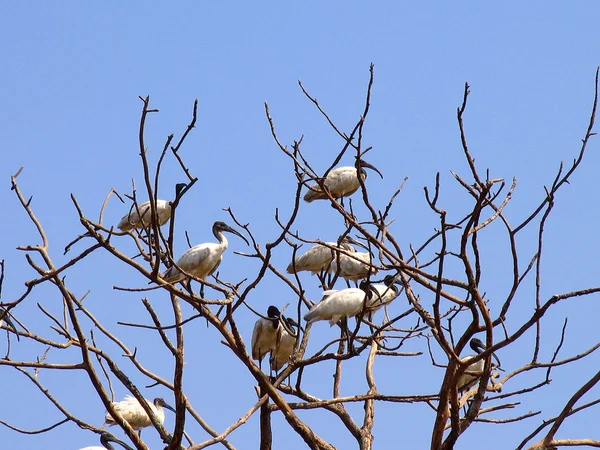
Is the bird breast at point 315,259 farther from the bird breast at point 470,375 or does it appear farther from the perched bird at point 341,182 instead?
the bird breast at point 470,375

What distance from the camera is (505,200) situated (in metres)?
6.49

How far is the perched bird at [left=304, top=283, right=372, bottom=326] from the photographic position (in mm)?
9859

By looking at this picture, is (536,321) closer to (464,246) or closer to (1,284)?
(464,246)

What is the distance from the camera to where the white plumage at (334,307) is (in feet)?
32.3

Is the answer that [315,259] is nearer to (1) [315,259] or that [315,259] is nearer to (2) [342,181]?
(1) [315,259]

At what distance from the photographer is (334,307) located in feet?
32.4

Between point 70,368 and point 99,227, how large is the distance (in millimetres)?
1590

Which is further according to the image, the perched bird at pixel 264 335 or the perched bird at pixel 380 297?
the perched bird at pixel 264 335

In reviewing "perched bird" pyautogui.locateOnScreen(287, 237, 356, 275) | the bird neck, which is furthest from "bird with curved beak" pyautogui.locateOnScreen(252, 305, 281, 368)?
"perched bird" pyautogui.locateOnScreen(287, 237, 356, 275)

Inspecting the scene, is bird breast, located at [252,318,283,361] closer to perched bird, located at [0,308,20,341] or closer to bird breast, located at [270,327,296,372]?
bird breast, located at [270,327,296,372]

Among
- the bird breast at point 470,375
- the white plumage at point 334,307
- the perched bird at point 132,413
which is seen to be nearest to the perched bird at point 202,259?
the perched bird at point 132,413

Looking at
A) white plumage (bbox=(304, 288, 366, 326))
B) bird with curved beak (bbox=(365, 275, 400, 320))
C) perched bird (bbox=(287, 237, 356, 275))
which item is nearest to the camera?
bird with curved beak (bbox=(365, 275, 400, 320))

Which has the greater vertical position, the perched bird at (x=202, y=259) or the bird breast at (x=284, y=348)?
the perched bird at (x=202, y=259)

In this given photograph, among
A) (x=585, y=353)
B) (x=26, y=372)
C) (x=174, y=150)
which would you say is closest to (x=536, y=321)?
(x=585, y=353)
